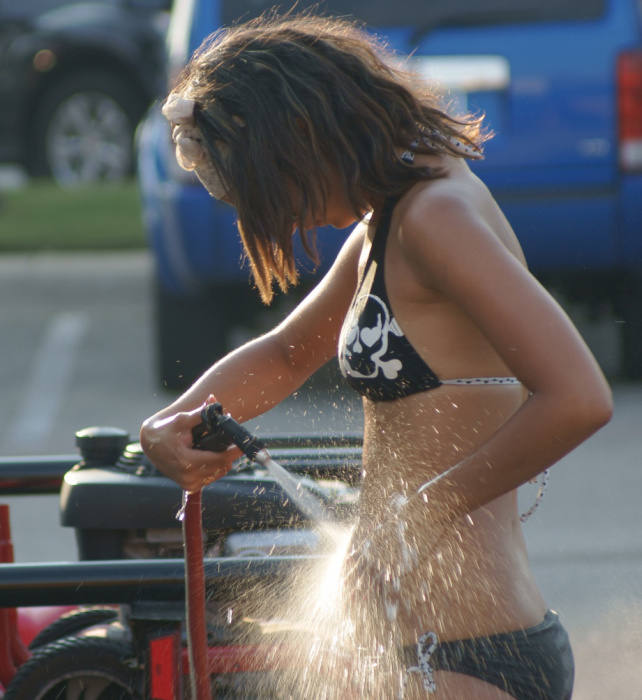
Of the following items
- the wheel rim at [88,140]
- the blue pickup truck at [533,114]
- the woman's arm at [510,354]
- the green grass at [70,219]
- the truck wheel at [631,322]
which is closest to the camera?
the woman's arm at [510,354]

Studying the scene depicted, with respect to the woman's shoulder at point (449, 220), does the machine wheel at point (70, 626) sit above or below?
below

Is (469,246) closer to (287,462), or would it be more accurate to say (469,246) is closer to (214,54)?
(214,54)

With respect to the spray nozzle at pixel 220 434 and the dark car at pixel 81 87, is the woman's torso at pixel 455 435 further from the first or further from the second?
the dark car at pixel 81 87

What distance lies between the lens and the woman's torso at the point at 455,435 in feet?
5.31

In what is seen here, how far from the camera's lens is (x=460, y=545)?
1.63 metres

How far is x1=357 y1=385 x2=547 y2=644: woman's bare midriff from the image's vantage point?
1.63m

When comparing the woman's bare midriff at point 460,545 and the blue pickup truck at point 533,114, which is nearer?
the woman's bare midriff at point 460,545

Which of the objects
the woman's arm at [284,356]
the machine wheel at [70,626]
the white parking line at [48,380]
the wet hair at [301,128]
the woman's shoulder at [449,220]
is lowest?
the machine wheel at [70,626]

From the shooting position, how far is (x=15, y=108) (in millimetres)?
12008

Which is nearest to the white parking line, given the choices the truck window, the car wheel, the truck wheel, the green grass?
the green grass

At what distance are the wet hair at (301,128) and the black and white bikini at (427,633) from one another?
8cm

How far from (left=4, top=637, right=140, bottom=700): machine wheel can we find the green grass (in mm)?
7463

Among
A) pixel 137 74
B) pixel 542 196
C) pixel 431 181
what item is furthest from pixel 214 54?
pixel 137 74

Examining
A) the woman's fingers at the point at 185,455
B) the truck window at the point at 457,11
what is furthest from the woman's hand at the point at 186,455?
the truck window at the point at 457,11
